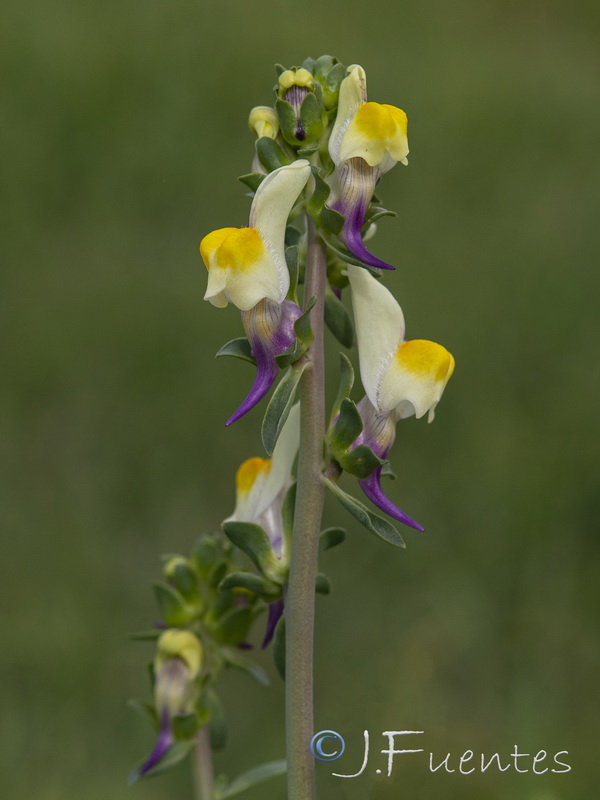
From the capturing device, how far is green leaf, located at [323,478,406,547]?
0.92 m

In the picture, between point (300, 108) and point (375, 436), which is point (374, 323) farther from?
point (300, 108)

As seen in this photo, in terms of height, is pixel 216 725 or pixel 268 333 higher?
pixel 268 333

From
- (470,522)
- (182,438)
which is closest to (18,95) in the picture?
(182,438)

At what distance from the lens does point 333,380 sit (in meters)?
3.03

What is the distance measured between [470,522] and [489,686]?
20.2 inches

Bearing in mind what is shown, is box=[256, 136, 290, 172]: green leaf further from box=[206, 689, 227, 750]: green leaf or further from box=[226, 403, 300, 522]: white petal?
box=[206, 689, 227, 750]: green leaf

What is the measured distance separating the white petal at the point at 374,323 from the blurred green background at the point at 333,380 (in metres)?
0.50

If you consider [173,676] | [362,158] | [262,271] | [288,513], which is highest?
[362,158]

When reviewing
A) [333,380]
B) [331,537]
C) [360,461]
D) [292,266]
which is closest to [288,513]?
[331,537]

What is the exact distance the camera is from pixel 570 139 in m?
4.12

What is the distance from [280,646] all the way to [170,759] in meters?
0.26

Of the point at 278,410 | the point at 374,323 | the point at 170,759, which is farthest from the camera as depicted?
the point at 170,759

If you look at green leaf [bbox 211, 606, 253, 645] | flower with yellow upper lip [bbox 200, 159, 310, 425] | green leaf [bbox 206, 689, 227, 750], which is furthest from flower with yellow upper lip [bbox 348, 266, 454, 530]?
green leaf [bbox 206, 689, 227, 750]

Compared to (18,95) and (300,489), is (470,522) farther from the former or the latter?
(18,95)
